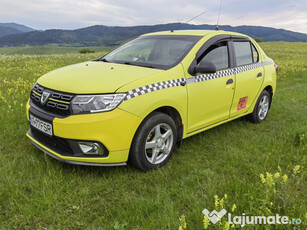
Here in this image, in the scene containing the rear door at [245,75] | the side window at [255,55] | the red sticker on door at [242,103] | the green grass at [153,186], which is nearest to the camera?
the green grass at [153,186]

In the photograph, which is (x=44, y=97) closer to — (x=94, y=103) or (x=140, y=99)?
(x=94, y=103)

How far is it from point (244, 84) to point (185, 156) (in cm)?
170

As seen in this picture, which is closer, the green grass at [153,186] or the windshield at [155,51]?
the green grass at [153,186]

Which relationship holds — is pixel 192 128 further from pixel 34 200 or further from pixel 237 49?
pixel 34 200

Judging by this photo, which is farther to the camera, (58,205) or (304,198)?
(304,198)

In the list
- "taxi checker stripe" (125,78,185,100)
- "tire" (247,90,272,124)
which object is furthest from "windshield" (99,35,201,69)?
"tire" (247,90,272,124)

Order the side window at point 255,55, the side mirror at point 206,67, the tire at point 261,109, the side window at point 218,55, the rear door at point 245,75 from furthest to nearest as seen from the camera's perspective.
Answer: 1. the tire at point 261,109
2. the side window at point 255,55
3. the rear door at point 245,75
4. the side window at point 218,55
5. the side mirror at point 206,67

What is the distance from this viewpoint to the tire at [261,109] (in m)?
4.79

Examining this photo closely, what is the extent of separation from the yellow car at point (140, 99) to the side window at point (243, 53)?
0.8 inches

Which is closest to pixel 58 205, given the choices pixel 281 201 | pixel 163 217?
pixel 163 217

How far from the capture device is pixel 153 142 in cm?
293

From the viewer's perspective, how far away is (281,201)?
2230 millimetres

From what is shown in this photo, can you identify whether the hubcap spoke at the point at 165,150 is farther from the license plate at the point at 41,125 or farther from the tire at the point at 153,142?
the license plate at the point at 41,125

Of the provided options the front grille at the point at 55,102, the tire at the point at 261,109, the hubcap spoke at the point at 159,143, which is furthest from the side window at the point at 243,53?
the front grille at the point at 55,102
